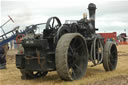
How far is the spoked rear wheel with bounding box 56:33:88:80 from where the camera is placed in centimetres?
607

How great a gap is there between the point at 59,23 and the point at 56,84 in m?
2.56

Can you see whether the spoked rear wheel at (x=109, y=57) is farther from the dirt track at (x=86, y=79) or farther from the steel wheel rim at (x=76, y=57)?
the steel wheel rim at (x=76, y=57)

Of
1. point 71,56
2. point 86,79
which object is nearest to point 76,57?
point 71,56

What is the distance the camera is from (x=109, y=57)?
9.02 m

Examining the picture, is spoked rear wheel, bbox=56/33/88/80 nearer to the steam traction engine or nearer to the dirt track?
the steam traction engine

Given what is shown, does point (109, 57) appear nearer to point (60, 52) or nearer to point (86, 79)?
point (86, 79)

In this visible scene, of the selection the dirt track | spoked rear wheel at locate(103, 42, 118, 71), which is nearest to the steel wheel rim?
the dirt track

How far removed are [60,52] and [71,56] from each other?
76cm

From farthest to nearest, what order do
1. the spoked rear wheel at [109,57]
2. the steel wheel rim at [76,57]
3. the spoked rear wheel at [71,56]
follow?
the spoked rear wheel at [109,57], the steel wheel rim at [76,57], the spoked rear wheel at [71,56]

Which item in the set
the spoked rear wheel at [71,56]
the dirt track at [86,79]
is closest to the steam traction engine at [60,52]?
the spoked rear wheel at [71,56]

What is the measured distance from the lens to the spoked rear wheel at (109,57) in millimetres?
8922

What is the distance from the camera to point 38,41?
21.3 ft

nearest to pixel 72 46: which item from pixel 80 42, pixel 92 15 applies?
pixel 80 42

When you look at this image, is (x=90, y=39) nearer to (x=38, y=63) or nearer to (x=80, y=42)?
(x=80, y=42)
